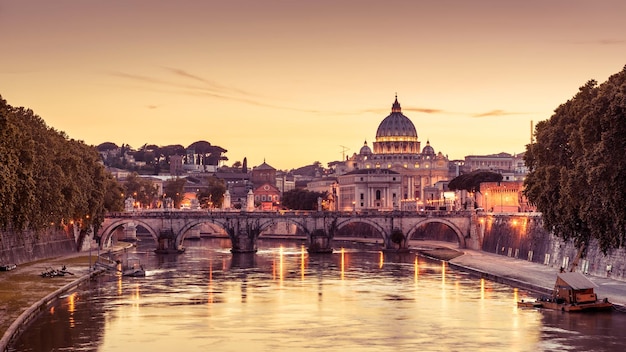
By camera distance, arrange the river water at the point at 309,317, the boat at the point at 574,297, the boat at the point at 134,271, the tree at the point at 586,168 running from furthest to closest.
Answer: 1. the boat at the point at 134,271
2. the tree at the point at 586,168
3. the boat at the point at 574,297
4. the river water at the point at 309,317

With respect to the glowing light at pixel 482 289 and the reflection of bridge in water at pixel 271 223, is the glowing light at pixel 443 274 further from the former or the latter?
the reflection of bridge in water at pixel 271 223

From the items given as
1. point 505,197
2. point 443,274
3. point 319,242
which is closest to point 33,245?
point 443,274

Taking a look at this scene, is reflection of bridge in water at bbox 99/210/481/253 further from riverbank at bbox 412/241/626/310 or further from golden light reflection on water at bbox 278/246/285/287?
riverbank at bbox 412/241/626/310

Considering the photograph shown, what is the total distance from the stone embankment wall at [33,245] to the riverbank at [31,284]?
1.01 m

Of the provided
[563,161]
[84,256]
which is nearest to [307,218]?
[84,256]

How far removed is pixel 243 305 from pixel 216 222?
240 ft

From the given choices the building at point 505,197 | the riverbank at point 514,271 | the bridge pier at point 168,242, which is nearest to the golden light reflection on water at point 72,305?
the riverbank at point 514,271

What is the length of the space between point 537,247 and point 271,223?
157ft

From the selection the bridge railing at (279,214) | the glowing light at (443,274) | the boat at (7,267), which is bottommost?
the glowing light at (443,274)

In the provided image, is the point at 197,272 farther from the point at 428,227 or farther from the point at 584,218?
the point at 428,227

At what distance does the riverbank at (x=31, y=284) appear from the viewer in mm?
66125

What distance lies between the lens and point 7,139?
241ft

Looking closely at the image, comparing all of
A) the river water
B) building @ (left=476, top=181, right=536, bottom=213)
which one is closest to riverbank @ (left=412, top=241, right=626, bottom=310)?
the river water

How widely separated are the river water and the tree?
699 centimetres
